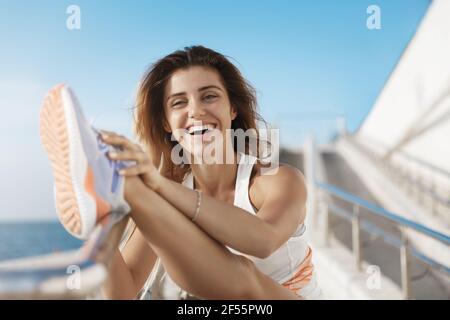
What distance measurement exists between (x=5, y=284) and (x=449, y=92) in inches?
209

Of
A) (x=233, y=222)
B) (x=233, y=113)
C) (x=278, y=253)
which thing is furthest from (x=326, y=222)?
(x=233, y=222)

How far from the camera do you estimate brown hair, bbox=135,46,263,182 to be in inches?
43.7

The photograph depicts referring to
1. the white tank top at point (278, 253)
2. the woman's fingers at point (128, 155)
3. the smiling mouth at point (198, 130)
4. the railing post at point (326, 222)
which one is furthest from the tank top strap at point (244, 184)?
the railing post at point (326, 222)

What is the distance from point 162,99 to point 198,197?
17.7 inches

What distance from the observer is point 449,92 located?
5012 millimetres

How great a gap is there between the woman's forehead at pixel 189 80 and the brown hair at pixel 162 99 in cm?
1

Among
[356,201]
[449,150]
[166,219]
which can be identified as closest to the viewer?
[166,219]

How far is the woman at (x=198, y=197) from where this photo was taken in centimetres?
70

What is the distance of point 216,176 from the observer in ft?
3.75

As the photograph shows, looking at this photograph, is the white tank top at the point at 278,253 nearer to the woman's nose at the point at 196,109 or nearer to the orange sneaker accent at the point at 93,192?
the woman's nose at the point at 196,109

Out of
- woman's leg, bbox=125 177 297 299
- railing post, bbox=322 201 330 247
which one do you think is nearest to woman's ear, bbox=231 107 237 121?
woman's leg, bbox=125 177 297 299

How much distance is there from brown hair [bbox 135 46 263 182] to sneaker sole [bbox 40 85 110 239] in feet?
1.55

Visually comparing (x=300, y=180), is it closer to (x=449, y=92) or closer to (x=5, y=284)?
(x=5, y=284)
